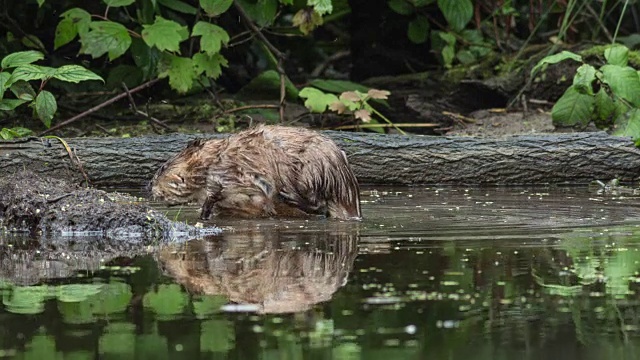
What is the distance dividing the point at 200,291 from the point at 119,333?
0.72 metres

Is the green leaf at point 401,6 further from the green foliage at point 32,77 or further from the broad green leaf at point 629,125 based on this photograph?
the green foliage at point 32,77

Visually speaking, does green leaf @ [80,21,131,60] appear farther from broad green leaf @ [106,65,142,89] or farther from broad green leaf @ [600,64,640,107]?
broad green leaf @ [600,64,640,107]

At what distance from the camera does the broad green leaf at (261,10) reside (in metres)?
11.1

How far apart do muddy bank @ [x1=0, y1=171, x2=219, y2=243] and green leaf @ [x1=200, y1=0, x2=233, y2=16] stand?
4.41 m

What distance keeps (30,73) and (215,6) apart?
8.22 ft

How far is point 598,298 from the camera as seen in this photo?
3936mm

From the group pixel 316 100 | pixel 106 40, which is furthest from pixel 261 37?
pixel 106 40

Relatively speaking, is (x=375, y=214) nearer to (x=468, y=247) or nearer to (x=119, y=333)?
(x=468, y=247)

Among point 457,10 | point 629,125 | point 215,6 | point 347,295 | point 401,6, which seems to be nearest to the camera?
point 347,295

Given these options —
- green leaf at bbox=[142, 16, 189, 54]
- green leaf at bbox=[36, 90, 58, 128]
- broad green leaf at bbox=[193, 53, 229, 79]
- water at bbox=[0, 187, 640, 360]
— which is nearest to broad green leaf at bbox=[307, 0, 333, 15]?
broad green leaf at bbox=[193, 53, 229, 79]

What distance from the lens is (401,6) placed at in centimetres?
1233

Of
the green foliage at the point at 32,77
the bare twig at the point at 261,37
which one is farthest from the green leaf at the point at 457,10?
the green foliage at the point at 32,77

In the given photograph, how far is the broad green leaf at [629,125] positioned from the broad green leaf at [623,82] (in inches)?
3.7

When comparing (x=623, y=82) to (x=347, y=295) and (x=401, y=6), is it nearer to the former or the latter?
(x=401, y=6)
